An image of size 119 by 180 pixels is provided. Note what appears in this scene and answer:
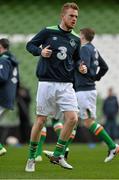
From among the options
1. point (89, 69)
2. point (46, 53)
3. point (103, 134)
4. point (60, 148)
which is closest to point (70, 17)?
point (46, 53)

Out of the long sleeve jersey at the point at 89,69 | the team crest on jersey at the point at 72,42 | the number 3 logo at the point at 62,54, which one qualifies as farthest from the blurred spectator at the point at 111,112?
the number 3 logo at the point at 62,54

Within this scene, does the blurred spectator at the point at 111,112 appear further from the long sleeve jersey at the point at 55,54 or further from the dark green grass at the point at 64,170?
the long sleeve jersey at the point at 55,54

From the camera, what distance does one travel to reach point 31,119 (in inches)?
971

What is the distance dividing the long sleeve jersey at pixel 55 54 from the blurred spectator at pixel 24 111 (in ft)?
41.9

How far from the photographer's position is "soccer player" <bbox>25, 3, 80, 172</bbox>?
10.6 metres

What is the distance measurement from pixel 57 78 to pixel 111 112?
1319 centimetres

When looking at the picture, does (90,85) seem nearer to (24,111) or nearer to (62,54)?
(62,54)

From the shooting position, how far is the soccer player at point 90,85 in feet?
Result: 42.9

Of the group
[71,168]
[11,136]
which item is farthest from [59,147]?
[11,136]

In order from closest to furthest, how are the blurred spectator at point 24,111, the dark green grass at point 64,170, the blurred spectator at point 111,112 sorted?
the dark green grass at point 64,170 < the blurred spectator at point 24,111 < the blurred spectator at point 111,112

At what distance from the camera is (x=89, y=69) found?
13141 millimetres

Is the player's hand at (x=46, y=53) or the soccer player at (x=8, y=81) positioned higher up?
the player's hand at (x=46, y=53)

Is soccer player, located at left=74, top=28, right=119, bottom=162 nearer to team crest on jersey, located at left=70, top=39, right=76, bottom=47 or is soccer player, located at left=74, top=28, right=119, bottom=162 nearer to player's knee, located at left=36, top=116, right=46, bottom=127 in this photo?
team crest on jersey, located at left=70, top=39, right=76, bottom=47

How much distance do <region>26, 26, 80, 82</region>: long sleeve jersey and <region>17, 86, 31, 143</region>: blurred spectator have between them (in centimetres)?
1278
